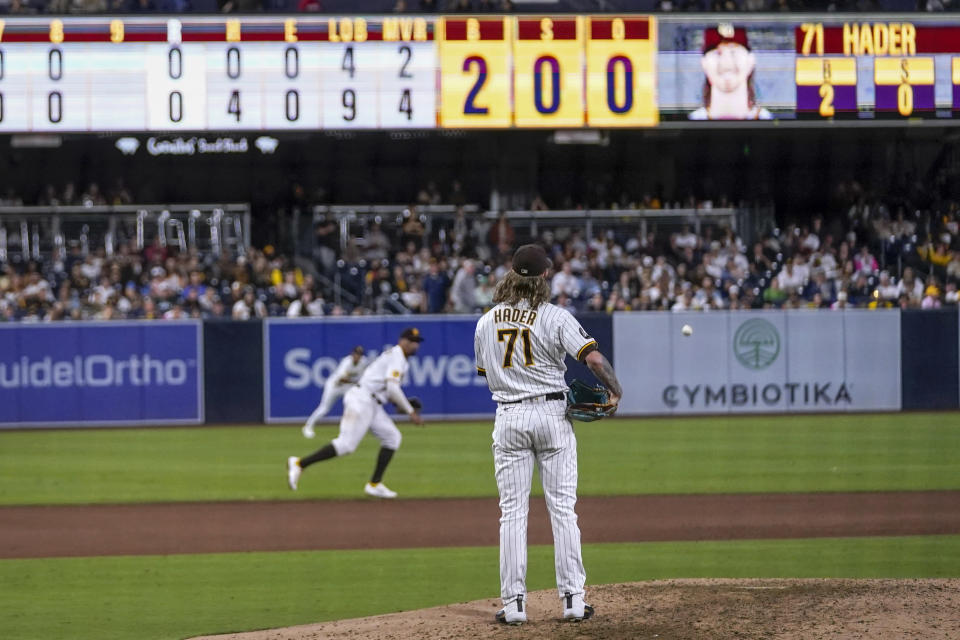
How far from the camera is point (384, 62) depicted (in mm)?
24750

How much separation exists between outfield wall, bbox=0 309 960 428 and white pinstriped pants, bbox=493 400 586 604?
17.1m

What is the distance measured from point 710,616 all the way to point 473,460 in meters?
11.4

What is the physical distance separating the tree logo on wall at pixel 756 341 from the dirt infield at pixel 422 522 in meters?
10.0

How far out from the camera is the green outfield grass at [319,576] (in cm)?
820

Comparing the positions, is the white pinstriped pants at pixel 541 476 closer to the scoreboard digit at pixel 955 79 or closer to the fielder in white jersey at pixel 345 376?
the fielder in white jersey at pixel 345 376

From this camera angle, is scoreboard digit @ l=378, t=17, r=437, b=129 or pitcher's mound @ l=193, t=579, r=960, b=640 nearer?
pitcher's mound @ l=193, t=579, r=960, b=640

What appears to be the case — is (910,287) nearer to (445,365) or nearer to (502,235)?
(502,235)

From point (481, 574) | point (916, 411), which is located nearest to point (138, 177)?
point (916, 411)

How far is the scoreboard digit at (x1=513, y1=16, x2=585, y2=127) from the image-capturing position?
24547 millimetres

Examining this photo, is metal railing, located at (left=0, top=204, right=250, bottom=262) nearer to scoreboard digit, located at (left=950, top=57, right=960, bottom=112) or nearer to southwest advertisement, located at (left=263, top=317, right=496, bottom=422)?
southwest advertisement, located at (left=263, top=317, right=496, bottom=422)

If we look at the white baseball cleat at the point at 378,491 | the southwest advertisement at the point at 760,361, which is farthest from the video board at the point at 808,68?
the white baseball cleat at the point at 378,491

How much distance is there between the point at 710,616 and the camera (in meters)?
7.07

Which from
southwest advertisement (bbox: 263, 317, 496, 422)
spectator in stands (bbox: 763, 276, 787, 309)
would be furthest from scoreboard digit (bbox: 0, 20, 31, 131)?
spectator in stands (bbox: 763, 276, 787, 309)

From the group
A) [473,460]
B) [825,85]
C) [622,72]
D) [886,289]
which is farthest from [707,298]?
[473,460]
